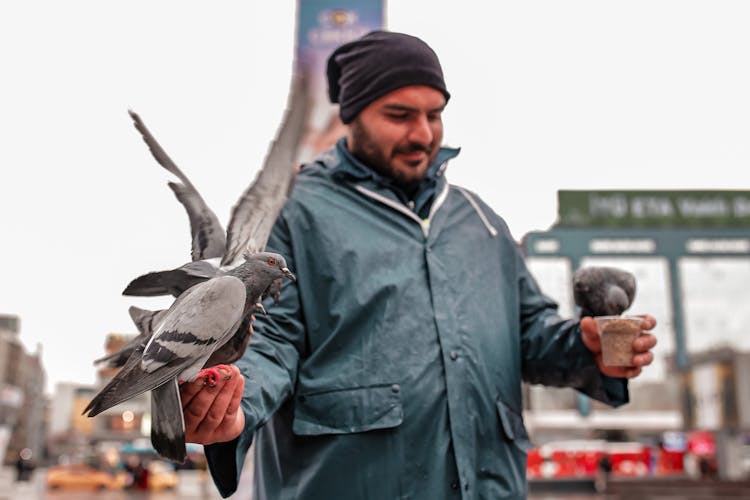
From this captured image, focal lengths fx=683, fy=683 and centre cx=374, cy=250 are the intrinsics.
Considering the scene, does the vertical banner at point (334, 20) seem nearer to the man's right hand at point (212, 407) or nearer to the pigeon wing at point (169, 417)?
the man's right hand at point (212, 407)

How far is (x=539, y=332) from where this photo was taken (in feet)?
6.56

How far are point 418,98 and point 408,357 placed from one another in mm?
672

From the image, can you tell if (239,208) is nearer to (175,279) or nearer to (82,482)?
(175,279)

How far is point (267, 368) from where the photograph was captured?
151 cm

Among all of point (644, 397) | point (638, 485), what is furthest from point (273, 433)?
point (644, 397)

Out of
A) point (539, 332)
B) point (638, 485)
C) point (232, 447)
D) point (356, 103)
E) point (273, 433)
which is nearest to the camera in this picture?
point (232, 447)

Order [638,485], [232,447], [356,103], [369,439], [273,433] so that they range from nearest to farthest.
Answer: [232,447] < [369,439] < [273,433] < [356,103] < [638,485]

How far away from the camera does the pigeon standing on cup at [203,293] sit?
88 centimetres

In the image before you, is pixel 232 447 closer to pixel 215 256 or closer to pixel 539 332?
pixel 215 256

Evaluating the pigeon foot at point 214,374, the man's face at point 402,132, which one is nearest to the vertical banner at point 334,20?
the man's face at point 402,132

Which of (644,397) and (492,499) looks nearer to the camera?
→ (492,499)

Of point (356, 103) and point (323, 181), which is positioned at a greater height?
point (356, 103)

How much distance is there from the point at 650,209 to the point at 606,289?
10813mm

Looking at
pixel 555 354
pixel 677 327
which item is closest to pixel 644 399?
pixel 677 327
